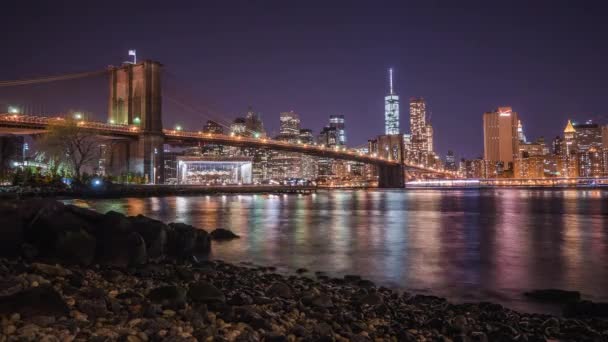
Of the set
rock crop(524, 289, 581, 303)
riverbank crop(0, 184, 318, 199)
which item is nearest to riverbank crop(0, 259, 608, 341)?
rock crop(524, 289, 581, 303)

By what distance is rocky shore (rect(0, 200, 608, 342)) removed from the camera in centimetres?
407

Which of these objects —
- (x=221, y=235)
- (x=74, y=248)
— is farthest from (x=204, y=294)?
(x=221, y=235)

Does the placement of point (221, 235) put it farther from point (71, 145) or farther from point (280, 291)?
point (71, 145)

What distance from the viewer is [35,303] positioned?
4.11m

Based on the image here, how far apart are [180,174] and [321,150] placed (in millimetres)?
40080

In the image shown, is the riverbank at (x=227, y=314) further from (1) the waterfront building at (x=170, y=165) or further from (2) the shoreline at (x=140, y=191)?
(1) the waterfront building at (x=170, y=165)

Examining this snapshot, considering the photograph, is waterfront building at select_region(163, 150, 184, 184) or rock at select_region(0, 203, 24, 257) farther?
waterfront building at select_region(163, 150, 184, 184)

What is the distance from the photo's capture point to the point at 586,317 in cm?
616

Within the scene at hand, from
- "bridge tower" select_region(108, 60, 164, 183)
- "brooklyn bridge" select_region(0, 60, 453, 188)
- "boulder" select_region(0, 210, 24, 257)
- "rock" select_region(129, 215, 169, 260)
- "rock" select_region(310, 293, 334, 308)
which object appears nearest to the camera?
"rock" select_region(310, 293, 334, 308)

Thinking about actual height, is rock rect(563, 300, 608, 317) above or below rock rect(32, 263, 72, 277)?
below

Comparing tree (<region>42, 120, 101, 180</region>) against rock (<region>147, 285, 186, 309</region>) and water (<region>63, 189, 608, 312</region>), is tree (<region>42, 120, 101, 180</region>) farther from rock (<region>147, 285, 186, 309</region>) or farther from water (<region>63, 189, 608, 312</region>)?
rock (<region>147, 285, 186, 309</region>)

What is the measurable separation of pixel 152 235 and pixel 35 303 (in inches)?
216

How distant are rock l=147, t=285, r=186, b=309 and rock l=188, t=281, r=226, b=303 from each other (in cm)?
14

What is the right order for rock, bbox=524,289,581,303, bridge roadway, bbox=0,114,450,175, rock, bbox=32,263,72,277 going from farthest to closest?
1. bridge roadway, bbox=0,114,450,175
2. rock, bbox=524,289,581,303
3. rock, bbox=32,263,72,277
